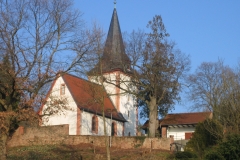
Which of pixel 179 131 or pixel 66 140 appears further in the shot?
pixel 179 131

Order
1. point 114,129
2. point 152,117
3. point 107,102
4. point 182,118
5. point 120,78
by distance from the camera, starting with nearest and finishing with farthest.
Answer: point 152,117
point 120,78
point 182,118
point 114,129
point 107,102

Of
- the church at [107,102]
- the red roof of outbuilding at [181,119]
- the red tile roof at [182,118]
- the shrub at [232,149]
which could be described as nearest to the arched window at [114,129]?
the church at [107,102]

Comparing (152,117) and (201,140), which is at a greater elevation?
(152,117)

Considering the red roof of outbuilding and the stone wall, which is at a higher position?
the red roof of outbuilding

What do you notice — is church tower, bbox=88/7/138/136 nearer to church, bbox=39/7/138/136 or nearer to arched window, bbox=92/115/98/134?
church, bbox=39/7/138/136

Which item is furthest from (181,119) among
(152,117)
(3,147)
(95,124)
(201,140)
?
(3,147)

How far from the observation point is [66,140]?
3341cm

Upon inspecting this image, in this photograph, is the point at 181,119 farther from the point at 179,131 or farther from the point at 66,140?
the point at 66,140

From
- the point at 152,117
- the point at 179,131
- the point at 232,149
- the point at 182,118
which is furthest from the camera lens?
the point at 182,118

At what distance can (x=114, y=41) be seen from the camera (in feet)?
143

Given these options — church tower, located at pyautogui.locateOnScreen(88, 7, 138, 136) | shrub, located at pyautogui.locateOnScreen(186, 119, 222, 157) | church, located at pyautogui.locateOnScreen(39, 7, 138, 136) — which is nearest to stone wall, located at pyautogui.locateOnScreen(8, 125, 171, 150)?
church, located at pyautogui.locateOnScreen(39, 7, 138, 136)

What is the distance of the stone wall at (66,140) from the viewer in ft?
109

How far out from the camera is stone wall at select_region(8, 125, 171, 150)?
33.2 m

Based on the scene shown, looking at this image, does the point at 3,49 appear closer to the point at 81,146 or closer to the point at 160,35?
the point at 81,146
